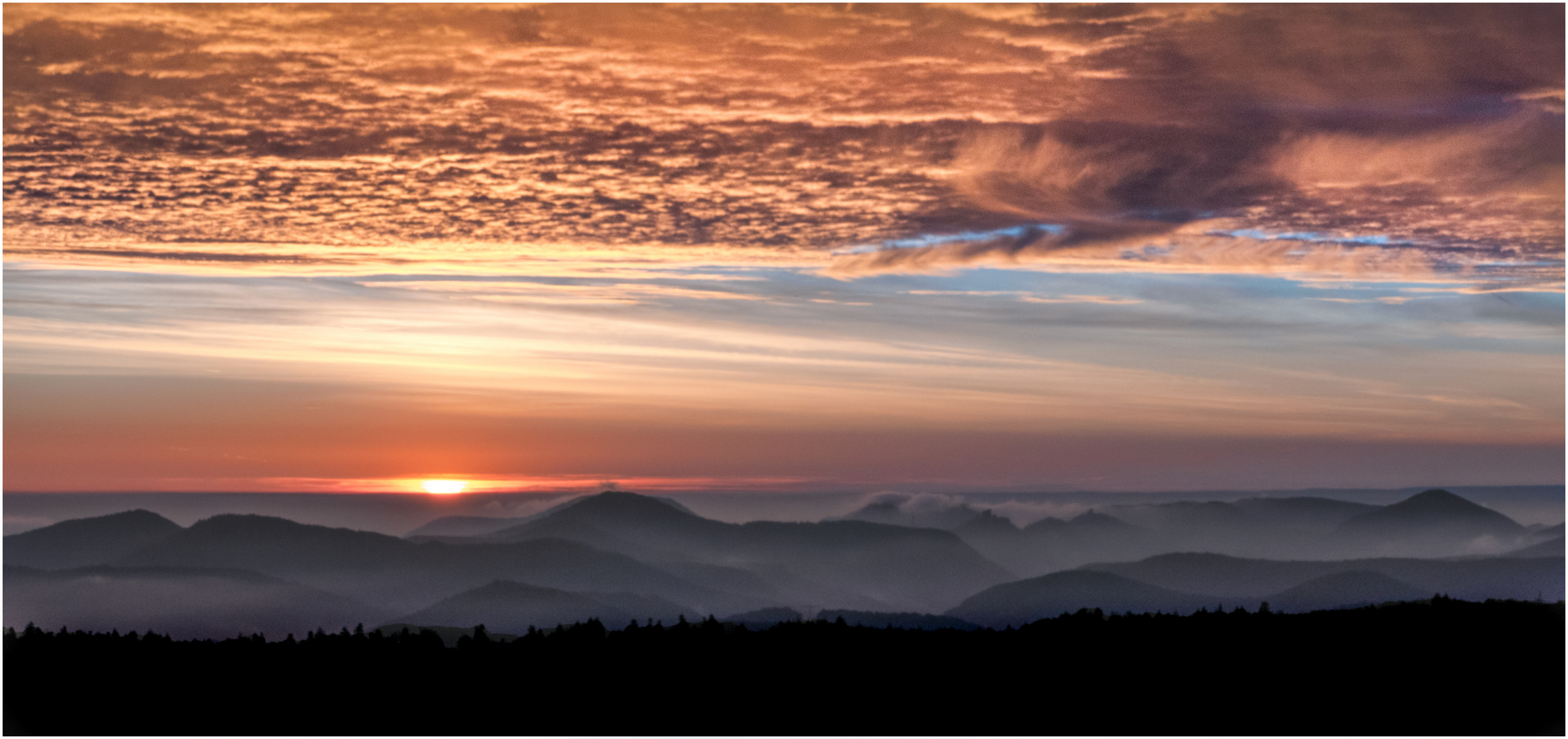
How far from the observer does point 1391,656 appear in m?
29.2

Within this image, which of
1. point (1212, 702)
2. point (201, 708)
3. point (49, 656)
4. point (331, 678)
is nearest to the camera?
point (1212, 702)

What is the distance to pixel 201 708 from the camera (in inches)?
1120

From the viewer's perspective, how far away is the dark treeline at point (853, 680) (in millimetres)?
25891

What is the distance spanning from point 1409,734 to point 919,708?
1065cm

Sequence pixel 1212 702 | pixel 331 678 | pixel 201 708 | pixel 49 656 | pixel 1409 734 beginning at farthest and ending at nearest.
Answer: pixel 49 656, pixel 331 678, pixel 201 708, pixel 1212 702, pixel 1409 734

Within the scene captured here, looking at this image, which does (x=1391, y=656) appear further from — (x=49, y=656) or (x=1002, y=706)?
(x=49, y=656)

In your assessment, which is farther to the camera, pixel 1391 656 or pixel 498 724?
pixel 1391 656

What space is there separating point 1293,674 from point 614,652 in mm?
18303

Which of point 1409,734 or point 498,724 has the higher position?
point 1409,734

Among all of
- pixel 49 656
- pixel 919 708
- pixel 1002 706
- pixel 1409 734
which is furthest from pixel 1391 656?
pixel 49 656

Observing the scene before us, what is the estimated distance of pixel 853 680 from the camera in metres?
29.6

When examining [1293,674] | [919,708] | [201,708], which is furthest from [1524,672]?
[201,708]

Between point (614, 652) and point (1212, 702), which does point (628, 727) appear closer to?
point (614, 652)

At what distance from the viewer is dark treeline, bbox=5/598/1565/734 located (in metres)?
25.9
